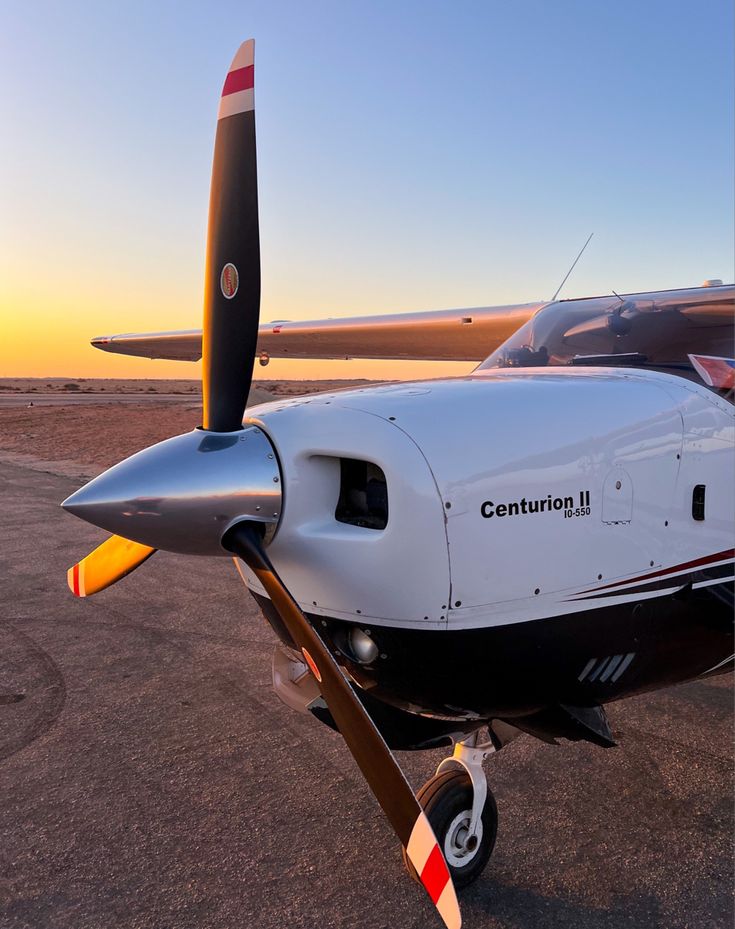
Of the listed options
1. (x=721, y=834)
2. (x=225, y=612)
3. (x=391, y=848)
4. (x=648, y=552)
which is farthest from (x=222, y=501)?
(x=225, y=612)

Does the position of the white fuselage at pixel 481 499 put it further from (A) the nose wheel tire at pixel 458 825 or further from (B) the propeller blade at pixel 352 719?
(A) the nose wheel tire at pixel 458 825

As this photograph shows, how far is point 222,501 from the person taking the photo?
8.07 ft

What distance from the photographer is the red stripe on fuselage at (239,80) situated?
2787mm

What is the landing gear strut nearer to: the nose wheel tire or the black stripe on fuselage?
the nose wheel tire

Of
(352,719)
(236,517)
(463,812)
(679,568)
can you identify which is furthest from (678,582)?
(236,517)

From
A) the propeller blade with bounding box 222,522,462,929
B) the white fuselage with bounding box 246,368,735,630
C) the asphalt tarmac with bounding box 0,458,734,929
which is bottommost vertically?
the asphalt tarmac with bounding box 0,458,734,929

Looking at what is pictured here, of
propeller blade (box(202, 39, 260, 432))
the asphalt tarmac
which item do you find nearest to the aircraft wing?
the asphalt tarmac

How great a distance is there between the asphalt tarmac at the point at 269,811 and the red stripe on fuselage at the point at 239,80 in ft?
9.91

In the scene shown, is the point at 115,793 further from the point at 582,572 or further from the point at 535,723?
the point at 582,572

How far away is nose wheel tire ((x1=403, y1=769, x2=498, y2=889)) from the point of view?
10.3 ft

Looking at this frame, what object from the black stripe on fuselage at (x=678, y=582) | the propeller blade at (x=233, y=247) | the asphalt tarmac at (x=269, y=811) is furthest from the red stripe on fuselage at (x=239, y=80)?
the asphalt tarmac at (x=269, y=811)

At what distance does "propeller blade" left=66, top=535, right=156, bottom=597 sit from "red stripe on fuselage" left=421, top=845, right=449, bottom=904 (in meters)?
1.60

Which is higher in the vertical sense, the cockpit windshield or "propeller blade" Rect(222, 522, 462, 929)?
the cockpit windshield

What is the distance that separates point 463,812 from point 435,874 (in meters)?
0.93
